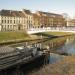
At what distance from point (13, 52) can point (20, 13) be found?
99.6m

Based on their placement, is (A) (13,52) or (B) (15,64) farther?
(A) (13,52)

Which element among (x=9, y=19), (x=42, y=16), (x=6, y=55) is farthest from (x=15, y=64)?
(x=42, y=16)

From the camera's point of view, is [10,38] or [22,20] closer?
[10,38]

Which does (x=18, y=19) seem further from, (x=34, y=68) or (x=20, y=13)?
(x=34, y=68)

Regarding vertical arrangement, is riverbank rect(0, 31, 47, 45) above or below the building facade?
below

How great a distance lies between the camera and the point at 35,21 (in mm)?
132875

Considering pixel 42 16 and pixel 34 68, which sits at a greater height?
pixel 42 16

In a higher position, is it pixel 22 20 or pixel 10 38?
pixel 22 20

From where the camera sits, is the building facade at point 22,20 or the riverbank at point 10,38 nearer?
the riverbank at point 10,38

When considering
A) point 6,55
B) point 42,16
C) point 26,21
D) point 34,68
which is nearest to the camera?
point 6,55

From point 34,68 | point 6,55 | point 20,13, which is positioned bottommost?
point 34,68

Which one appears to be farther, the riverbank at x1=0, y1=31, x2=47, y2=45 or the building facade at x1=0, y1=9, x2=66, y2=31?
the building facade at x1=0, y1=9, x2=66, y2=31

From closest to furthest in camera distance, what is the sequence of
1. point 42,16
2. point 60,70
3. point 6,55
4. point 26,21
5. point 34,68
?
point 60,70 < point 6,55 < point 34,68 < point 26,21 < point 42,16

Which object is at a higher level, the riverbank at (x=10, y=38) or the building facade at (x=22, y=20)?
the building facade at (x=22, y=20)
